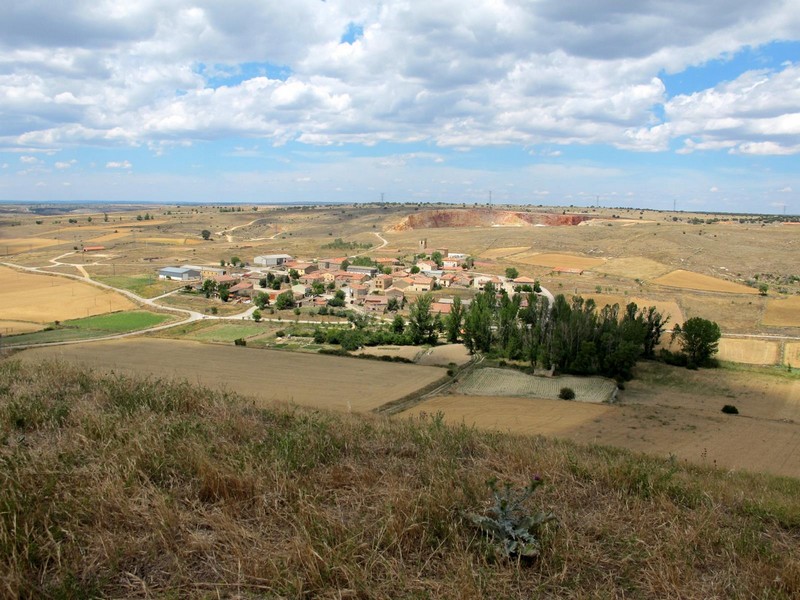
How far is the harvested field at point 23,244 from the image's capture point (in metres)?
96.1

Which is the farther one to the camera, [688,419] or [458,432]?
[688,419]

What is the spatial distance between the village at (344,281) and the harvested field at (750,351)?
76.2ft

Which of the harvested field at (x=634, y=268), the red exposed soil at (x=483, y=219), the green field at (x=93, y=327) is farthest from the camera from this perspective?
the red exposed soil at (x=483, y=219)

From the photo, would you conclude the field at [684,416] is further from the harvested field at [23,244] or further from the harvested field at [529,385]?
the harvested field at [23,244]

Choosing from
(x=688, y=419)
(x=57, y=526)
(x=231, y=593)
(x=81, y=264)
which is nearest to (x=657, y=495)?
(x=231, y=593)

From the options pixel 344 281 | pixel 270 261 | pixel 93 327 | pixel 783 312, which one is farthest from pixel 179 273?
pixel 783 312

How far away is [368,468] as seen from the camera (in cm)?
457

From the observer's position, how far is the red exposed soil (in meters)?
143

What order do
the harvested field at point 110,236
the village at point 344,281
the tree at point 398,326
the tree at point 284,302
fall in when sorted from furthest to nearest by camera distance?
the harvested field at point 110,236 < the village at point 344,281 < the tree at point 284,302 < the tree at point 398,326

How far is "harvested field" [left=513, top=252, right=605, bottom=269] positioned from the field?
45387mm

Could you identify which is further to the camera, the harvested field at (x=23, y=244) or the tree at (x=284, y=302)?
the harvested field at (x=23, y=244)

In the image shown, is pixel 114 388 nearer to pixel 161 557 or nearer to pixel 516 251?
pixel 161 557

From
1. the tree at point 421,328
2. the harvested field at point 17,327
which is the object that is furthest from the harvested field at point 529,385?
the harvested field at point 17,327

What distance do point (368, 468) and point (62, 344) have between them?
1629 inches
